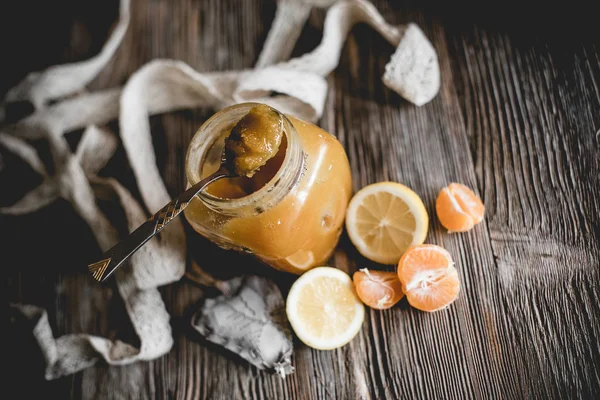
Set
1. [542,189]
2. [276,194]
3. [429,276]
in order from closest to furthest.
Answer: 1. [276,194]
2. [429,276]
3. [542,189]

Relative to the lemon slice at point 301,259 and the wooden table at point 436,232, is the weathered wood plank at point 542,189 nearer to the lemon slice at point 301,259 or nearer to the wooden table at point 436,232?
the wooden table at point 436,232

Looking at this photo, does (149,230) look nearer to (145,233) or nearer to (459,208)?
(145,233)

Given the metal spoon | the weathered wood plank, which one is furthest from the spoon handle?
the weathered wood plank

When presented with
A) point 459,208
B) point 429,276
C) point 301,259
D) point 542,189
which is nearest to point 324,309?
point 301,259

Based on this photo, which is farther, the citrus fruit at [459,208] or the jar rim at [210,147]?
the citrus fruit at [459,208]

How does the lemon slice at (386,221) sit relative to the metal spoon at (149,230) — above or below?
below

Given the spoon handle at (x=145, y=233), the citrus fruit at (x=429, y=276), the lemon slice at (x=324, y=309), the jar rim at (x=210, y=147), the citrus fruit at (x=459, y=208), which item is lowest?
the lemon slice at (x=324, y=309)

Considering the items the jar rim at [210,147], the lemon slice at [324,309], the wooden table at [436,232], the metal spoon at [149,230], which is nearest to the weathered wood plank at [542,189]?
the wooden table at [436,232]

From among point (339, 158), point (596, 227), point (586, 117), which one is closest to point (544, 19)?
point (586, 117)
